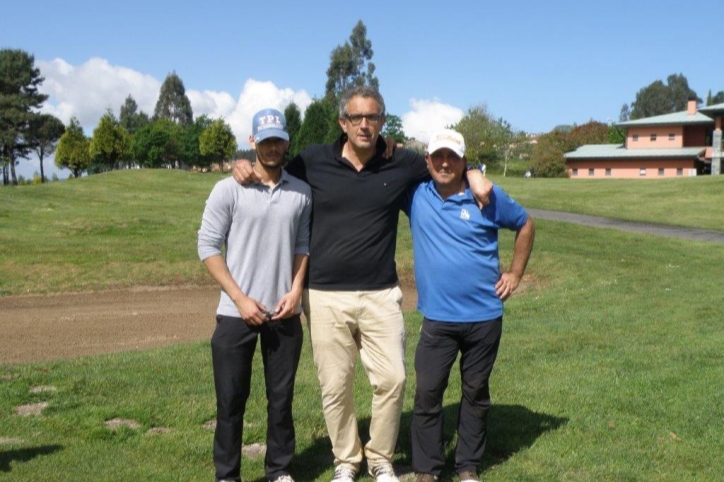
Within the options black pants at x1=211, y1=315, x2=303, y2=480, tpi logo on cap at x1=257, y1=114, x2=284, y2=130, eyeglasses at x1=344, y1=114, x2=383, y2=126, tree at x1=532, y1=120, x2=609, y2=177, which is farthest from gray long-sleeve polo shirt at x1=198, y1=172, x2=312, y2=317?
tree at x1=532, y1=120, x2=609, y2=177

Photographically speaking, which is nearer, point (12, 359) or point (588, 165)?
point (12, 359)

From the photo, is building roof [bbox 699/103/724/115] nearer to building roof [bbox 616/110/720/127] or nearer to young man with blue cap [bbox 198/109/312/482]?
building roof [bbox 616/110/720/127]

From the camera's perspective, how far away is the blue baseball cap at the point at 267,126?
4301 millimetres

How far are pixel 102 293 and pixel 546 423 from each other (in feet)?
33.0

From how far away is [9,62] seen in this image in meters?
65.6

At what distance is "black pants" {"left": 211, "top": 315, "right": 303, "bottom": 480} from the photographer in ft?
14.5

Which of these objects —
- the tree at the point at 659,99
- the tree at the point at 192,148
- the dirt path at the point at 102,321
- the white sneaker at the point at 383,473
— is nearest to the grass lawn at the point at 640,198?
the dirt path at the point at 102,321

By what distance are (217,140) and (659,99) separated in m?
98.5

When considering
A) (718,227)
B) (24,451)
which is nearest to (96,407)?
(24,451)

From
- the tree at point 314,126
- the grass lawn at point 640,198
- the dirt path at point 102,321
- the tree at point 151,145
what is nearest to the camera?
the dirt path at point 102,321

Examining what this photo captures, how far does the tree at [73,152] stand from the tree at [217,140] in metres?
7.90

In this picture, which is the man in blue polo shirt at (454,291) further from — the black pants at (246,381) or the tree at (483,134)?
the tree at (483,134)

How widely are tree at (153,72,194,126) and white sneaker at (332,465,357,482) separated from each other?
351ft

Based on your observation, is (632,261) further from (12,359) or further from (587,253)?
(12,359)
